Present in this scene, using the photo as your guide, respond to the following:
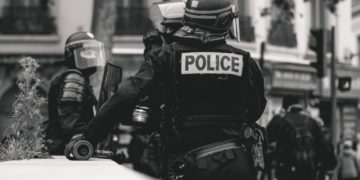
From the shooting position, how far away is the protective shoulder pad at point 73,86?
22.6ft

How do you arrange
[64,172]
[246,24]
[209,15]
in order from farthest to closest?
[246,24], [209,15], [64,172]

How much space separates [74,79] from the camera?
705 cm

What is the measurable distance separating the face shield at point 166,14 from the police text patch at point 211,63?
4.58ft

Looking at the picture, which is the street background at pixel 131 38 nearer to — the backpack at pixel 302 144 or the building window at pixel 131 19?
the building window at pixel 131 19

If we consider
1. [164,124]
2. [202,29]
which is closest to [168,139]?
[164,124]

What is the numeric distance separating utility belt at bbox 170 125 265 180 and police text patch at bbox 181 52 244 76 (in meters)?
0.31

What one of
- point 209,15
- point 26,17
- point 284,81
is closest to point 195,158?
point 209,15

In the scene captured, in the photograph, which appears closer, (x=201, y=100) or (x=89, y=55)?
(x=201, y=100)

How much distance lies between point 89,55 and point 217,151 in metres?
2.95

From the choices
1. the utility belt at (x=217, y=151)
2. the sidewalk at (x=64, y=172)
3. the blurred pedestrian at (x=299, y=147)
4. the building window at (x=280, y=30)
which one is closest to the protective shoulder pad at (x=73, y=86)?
the utility belt at (x=217, y=151)

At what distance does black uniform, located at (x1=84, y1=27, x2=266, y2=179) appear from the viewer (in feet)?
15.6

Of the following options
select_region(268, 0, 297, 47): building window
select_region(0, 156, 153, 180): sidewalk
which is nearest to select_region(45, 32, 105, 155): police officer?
select_region(0, 156, 153, 180): sidewalk

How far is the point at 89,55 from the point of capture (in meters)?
7.54

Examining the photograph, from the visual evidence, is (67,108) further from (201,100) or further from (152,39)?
(201,100)
